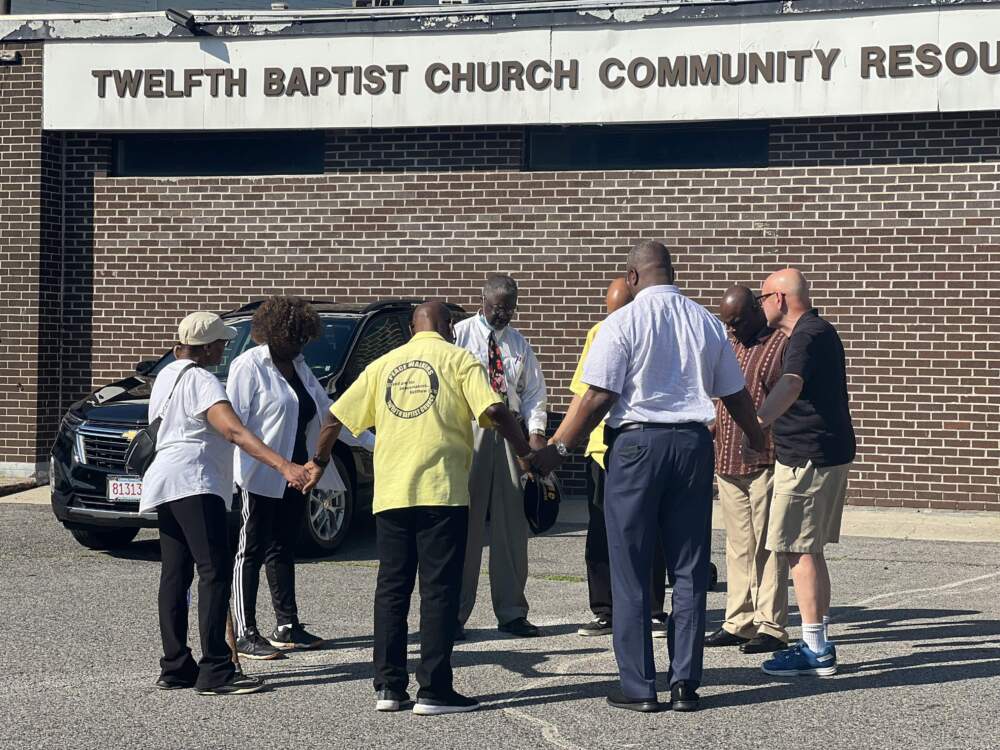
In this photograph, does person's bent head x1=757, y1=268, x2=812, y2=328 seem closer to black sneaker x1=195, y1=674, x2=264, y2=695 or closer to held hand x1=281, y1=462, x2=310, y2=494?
held hand x1=281, y1=462, x2=310, y2=494

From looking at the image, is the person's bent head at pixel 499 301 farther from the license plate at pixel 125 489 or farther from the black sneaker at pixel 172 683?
the license plate at pixel 125 489

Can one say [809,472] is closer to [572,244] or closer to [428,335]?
[428,335]

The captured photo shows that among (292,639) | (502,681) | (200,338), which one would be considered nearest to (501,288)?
(200,338)

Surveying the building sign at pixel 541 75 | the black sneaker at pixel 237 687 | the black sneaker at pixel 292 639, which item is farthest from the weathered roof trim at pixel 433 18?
the black sneaker at pixel 237 687

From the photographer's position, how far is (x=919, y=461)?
45.6ft

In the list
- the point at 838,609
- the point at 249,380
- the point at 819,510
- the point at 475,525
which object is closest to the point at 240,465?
the point at 249,380

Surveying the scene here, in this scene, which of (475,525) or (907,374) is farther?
(907,374)

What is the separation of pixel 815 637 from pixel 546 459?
168cm

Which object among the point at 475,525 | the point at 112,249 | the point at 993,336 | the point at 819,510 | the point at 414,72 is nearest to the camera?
the point at 819,510

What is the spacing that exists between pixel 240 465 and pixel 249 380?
446 millimetres

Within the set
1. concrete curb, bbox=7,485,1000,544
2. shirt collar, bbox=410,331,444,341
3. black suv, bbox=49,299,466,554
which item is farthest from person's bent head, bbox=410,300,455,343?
concrete curb, bbox=7,485,1000,544

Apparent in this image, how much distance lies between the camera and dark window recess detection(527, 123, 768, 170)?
14484mm

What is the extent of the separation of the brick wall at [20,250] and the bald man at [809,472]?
10.2 m

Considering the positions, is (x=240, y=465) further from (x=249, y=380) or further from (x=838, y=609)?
(x=838, y=609)
